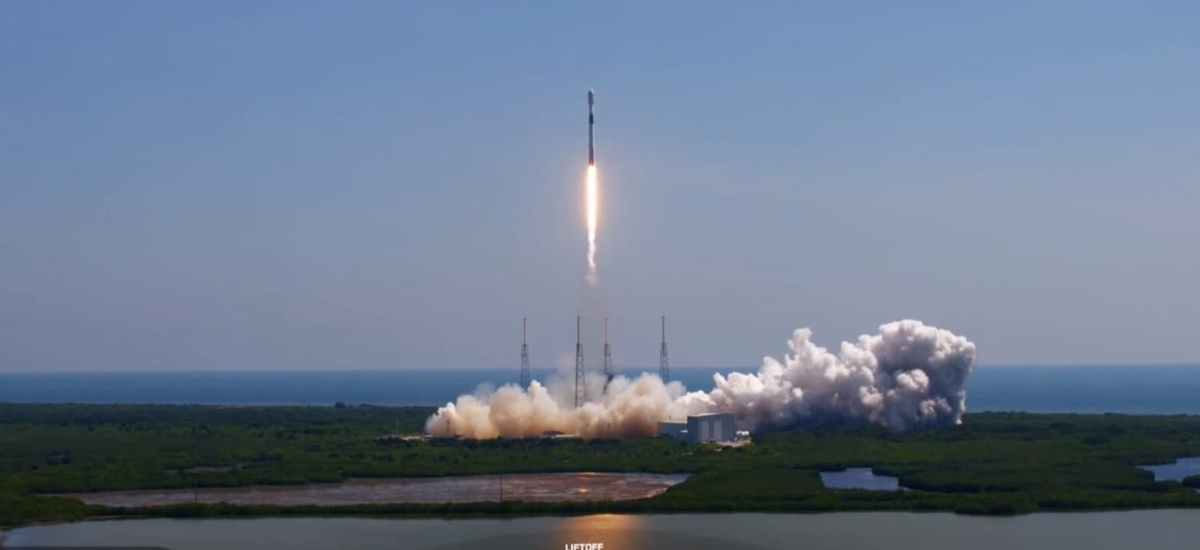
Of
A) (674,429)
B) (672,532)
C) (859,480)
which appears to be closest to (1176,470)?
(859,480)

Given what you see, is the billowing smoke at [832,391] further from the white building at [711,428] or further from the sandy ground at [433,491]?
the sandy ground at [433,491]

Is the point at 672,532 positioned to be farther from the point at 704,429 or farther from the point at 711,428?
the point at 711,428

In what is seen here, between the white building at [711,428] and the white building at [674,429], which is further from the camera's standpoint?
the white building at [674,429]

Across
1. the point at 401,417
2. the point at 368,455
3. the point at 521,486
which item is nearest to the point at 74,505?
the point at 521,486

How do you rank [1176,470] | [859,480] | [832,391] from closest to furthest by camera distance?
[859,480] < [1176,470] < [832,391]

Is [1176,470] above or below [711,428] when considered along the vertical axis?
below

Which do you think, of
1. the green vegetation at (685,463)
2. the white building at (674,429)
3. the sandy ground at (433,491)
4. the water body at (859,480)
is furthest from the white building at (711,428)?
the sandy ground at (433,491)

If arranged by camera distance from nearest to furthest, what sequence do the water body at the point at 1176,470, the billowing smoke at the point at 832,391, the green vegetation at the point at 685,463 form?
the green vegetation at the point at 685,463 < the water body at the point at 1176,470 < the billowing smoke at the point at 832,391
